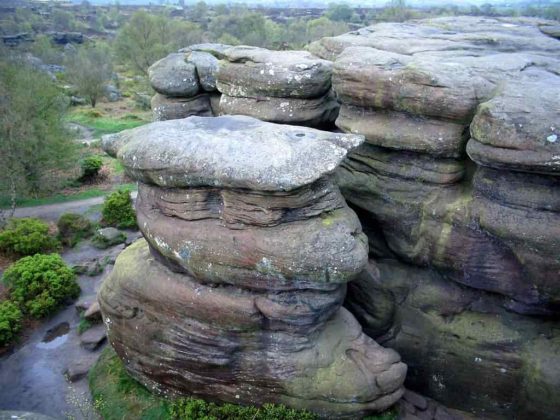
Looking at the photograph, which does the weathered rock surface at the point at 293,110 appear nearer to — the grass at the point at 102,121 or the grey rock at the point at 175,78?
the grey rock at the point at 175,78

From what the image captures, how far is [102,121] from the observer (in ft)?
186

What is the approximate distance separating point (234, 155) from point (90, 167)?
2837 cm

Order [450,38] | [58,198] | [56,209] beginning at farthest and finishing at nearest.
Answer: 1. [58,198]
2. [56,209]
3. [450,38]

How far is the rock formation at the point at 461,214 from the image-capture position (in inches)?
535

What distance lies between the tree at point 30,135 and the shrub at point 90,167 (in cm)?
202

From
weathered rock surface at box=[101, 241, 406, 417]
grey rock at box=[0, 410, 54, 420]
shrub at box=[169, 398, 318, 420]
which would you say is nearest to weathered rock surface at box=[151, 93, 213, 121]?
weathered rock surface at box=[101, 241, 406, 417]

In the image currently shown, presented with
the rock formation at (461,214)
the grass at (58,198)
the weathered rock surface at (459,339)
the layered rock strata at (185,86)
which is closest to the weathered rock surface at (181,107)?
the layered rock strata at (185,86)

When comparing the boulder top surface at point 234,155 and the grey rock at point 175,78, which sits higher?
the boulder top surface at point 234,155

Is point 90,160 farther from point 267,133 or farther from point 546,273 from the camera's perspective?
point 546,273

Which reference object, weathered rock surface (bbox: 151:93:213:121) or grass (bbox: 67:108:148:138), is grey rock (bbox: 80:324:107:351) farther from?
grass (bbox: 67:108:148:138)

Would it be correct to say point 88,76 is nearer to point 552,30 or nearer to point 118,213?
point 118,213

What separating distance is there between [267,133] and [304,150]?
1518mm

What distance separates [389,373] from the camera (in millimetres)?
14719

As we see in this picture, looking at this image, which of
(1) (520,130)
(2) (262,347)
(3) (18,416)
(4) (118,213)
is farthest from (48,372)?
(1) (520,130)
